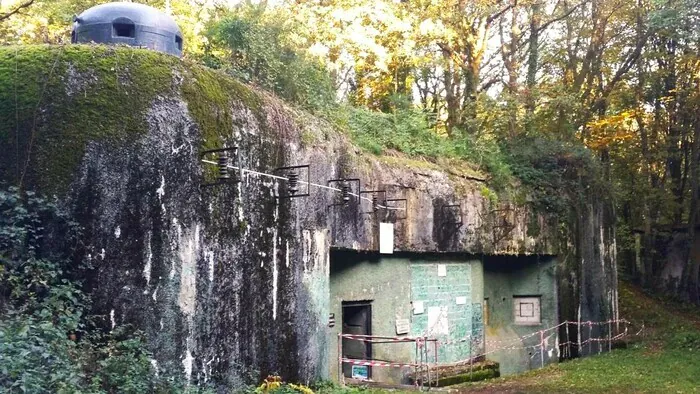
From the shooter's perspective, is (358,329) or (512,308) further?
(512,308)

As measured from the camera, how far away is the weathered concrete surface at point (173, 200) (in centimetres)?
707

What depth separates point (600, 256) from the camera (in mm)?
16000

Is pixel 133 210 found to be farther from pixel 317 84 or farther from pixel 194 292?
pixel 317 84

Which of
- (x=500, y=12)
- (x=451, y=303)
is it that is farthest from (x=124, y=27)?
(x=500, y=12)

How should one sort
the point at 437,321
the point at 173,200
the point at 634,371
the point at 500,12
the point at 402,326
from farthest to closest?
the point at 500,12 < the point at 634,371 < the point at 437,321 < the point at 402,326 < the point at 173,200

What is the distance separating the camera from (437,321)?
40.5 feet

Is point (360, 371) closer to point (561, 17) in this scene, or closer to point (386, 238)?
point (386, 238)

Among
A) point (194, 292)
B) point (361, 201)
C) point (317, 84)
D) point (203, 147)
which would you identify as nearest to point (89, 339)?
point (194, 292)

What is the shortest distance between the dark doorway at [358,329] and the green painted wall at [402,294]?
0.33 ft

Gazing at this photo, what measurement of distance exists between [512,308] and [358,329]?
531 centimetres

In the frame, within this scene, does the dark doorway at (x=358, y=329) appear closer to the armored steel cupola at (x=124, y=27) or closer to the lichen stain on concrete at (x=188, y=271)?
the lichen stain on concrete at (x=188, y=271)

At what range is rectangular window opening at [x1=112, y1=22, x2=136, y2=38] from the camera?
339 inches

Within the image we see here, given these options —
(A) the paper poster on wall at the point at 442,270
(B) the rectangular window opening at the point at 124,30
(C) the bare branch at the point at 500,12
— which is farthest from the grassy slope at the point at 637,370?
(C) the bare branch at the point at 500,12

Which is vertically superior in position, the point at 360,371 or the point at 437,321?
the point at 437,321
